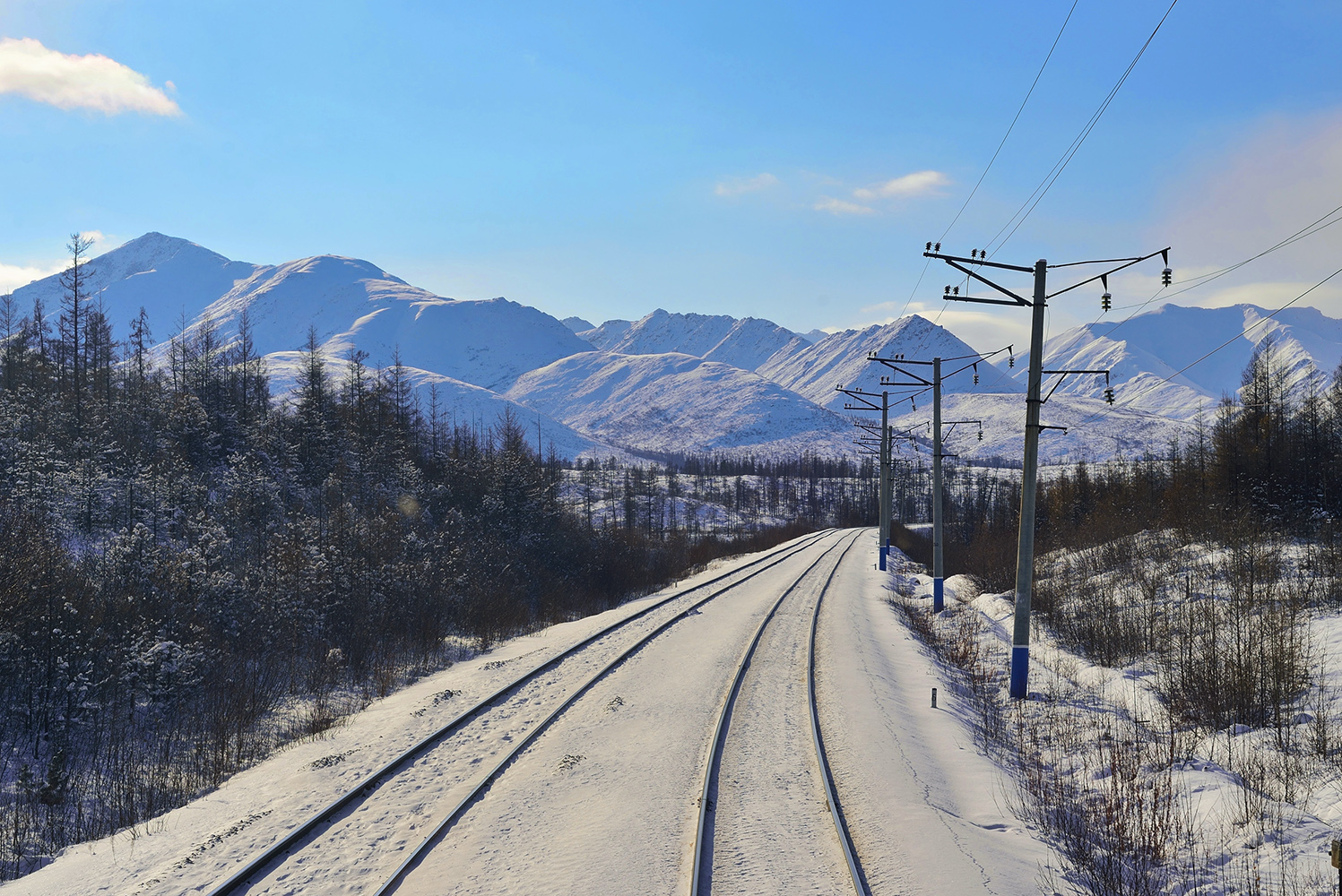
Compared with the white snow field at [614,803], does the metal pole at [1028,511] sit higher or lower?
higher

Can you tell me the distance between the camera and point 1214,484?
36.2 meters

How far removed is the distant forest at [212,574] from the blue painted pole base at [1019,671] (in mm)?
12684

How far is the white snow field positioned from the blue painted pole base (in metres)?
1.48

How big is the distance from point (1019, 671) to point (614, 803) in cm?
932

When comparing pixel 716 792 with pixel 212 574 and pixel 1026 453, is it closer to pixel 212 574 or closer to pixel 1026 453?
pixel 1026 453

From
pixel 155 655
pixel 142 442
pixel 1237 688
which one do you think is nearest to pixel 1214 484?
pixel 1237 688

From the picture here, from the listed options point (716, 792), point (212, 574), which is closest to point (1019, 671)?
point (716, 792)

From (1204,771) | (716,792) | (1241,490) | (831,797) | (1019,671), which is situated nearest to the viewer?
(831,797)

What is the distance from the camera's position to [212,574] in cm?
1928

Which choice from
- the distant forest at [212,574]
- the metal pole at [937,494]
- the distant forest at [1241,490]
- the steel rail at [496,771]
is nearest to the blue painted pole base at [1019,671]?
the steel rail at [496,771]

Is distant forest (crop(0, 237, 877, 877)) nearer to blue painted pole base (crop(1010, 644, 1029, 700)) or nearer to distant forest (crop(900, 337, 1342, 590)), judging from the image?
blue painted pole base (crop(1010, 644, 1029, 700))

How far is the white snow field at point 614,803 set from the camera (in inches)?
261

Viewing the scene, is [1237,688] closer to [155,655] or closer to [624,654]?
[624,654]

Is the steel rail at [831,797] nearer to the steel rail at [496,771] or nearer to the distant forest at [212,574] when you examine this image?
the steel rail at [496,771]
